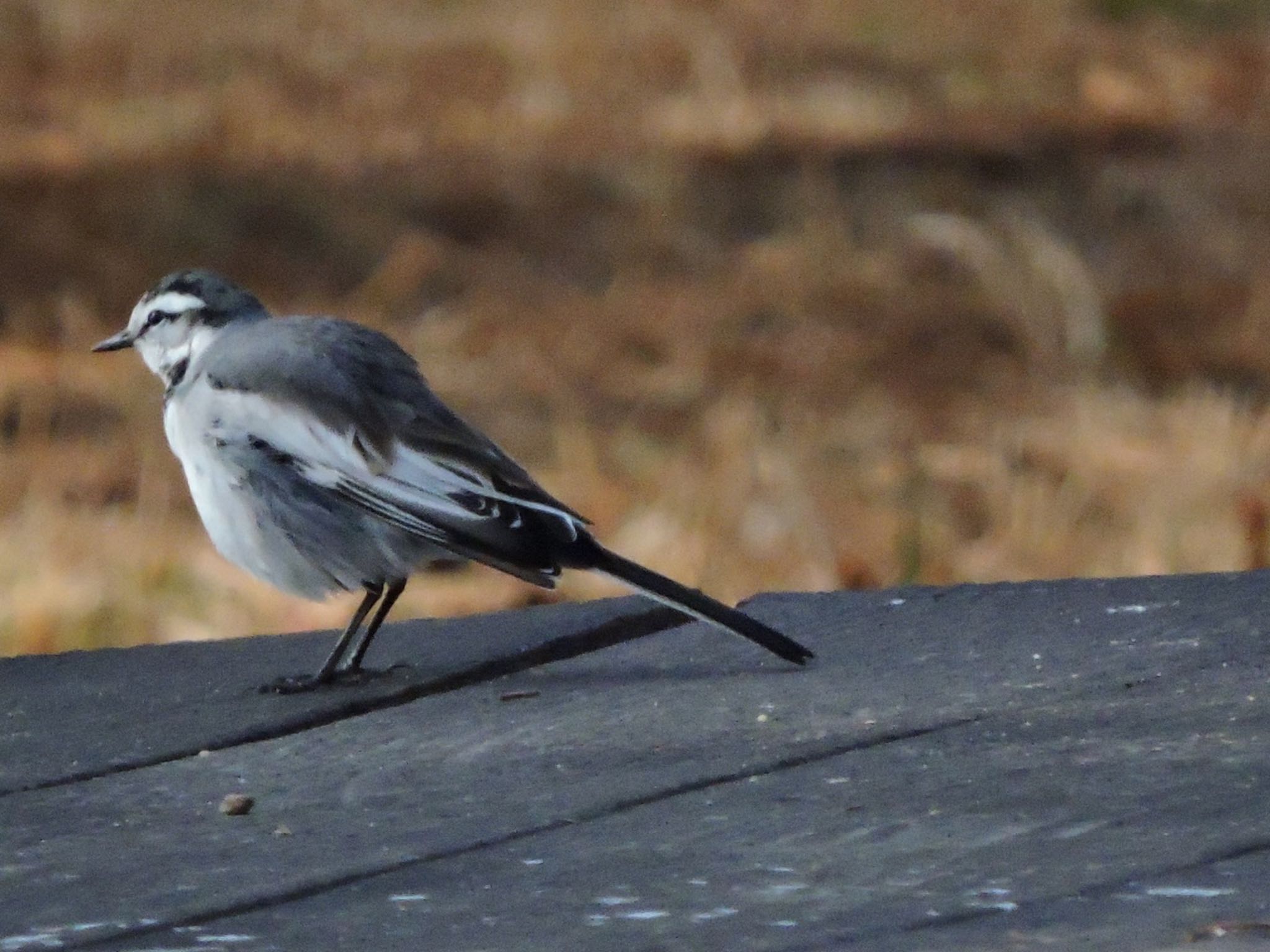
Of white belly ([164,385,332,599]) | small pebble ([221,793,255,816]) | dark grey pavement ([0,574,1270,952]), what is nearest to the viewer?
dark grey pavement ([0,574,1270,952])

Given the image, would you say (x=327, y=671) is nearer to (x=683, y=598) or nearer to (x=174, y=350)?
(x=683, y=598)

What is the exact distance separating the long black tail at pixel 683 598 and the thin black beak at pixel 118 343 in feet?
3.84

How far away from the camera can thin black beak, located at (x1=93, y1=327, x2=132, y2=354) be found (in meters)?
4.39

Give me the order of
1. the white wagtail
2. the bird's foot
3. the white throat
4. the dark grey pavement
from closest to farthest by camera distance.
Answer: the dark grey pavement → the bird's foot → the white wagtail → the white throat

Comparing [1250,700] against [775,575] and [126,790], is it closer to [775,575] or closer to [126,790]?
[126,790]

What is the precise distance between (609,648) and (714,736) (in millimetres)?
601

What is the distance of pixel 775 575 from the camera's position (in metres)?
5.99

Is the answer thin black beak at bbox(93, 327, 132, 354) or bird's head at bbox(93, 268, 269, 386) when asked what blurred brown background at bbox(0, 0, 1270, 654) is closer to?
thin black beak at bbox(93, 327, 132, 354)

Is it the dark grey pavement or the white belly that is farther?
the white belly

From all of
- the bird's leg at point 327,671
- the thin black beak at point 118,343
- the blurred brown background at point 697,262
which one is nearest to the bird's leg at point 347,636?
the bird's leg at point 327,671

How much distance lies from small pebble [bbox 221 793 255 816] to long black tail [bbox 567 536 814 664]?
2.53 ft

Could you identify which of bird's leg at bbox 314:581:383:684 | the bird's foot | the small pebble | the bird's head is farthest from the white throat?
the small pebble

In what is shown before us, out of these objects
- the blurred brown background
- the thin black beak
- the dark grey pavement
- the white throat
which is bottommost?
the dark grey pavement

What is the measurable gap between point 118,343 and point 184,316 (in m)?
0.18
